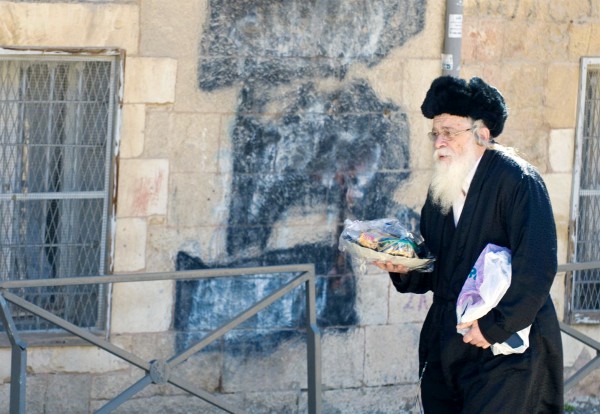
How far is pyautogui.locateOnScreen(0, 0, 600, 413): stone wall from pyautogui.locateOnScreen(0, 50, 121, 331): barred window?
14 centimetres

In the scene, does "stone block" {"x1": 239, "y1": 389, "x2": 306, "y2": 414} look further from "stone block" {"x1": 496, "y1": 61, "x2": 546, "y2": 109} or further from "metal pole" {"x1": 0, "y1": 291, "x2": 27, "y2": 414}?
"metal pole" {"x1": 0, "y1": 291, "x2": 27, "y2": 414}

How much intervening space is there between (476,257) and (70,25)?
9.30 feet

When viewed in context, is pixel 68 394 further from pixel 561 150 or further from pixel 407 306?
pixel 561 150

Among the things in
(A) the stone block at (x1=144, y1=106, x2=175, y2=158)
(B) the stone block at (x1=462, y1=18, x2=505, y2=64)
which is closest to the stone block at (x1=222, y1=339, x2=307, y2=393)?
(A) the stone block at (x1=144, y1=106, x2=175, y2=158)

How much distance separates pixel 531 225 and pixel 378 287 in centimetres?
283

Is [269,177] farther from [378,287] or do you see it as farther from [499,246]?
[499,246]

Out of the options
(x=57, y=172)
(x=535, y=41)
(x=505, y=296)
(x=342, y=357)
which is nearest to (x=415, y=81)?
(x=535, y=41)

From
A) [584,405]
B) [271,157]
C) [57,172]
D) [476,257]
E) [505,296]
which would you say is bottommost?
[584,405]

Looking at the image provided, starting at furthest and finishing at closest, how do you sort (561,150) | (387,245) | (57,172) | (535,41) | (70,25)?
(561,150) < (535,41) < (57,172) < (70,25) < (387,245)

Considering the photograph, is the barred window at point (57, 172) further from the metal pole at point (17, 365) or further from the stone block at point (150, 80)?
the metal pole at point (17, 365)

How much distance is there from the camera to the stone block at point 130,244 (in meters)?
6.92

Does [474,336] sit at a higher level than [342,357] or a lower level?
higher

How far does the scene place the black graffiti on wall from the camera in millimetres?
7035

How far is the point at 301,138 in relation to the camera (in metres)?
7.16
